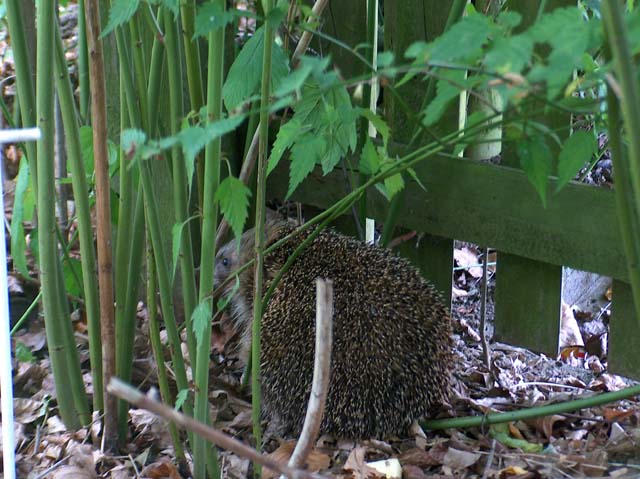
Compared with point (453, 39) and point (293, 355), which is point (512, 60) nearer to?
point (453, 39)

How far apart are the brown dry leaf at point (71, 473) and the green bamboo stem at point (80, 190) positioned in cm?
31

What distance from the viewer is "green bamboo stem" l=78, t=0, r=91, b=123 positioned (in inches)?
95.5

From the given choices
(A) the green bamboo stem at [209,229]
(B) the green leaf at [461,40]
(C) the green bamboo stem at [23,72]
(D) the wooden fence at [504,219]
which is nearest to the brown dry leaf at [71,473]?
(A) the green bamboo stem at [209,229]

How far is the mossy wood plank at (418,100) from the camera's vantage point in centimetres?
319

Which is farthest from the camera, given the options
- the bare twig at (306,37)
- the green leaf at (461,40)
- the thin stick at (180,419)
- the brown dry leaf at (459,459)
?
the brown dry leaf at (459,459)

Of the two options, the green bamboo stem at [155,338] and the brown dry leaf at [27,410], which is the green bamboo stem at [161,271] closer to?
the green bamboo stem at [155,338]

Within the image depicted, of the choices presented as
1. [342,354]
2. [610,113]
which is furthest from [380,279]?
[610,113]

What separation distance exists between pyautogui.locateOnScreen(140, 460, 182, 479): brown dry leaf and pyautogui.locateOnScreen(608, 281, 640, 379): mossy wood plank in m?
1.70

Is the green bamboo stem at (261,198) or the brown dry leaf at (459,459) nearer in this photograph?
the green bamboo stem at (261,198)

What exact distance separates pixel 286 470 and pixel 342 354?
6.09ft

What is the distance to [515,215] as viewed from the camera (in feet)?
10.3

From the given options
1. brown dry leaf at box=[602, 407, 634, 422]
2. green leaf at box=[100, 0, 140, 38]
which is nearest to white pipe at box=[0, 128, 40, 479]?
green leaf at box=[100, 0, 140, 38]

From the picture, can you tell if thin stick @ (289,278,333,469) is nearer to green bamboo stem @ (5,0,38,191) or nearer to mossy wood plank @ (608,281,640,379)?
green bamboo stem @ (5,0,38,191)

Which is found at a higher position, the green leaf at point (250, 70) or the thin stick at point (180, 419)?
the green leaf at point (250, 70)
